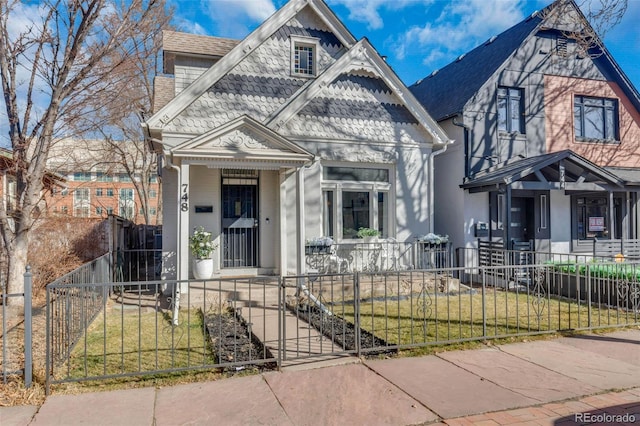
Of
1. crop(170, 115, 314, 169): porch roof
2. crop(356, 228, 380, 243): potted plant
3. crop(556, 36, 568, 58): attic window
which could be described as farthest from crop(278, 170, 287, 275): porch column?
crop(556, 36, 568, 58): attic window

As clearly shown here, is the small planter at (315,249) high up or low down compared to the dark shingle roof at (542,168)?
down

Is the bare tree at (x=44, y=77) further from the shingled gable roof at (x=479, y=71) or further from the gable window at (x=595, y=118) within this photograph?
the gable window at (x=595, y=118)

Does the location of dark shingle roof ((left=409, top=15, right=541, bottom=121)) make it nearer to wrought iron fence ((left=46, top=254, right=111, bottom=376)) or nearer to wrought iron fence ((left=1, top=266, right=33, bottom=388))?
wrought iron fence ((left=46, top=254, right=111, bottom=376))

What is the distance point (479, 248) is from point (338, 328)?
7034mm

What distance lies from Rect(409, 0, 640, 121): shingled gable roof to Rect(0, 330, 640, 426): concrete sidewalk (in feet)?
30.1

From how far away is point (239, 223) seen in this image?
9.99 metres

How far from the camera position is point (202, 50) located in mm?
10852

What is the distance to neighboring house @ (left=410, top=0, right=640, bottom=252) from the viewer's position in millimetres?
12250

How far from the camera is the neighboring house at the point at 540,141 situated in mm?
12250

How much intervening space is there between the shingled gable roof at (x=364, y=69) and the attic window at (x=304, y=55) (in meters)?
0.73

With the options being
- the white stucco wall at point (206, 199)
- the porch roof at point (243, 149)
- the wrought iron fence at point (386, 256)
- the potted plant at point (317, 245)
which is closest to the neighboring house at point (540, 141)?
the wrought iron fence at point (386, 256)

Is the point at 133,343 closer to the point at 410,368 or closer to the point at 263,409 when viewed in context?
the point at 263,409

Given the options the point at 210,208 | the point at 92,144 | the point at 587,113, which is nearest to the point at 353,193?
the point at 210,208

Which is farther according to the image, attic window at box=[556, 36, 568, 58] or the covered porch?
attic window at box=[556, 36, 568, 58]
